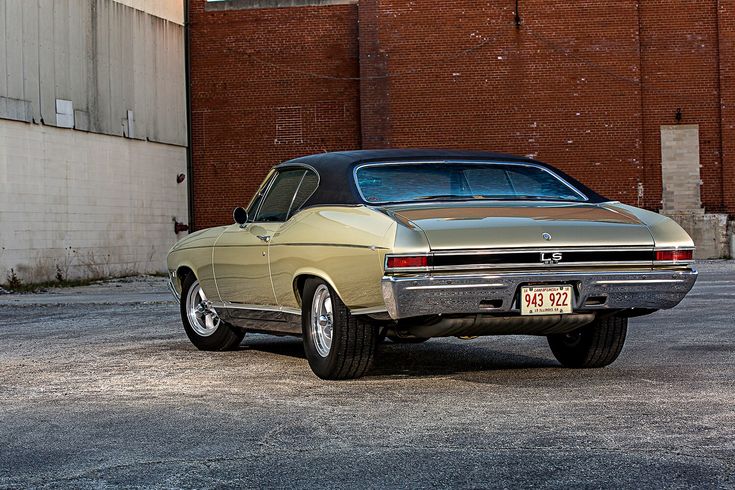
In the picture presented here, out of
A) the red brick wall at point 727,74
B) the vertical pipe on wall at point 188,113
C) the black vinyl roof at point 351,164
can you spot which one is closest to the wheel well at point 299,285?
the black vinyl roof at point 351,164

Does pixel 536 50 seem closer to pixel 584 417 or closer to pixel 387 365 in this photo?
pixel 387 365

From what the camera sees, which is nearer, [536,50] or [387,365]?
[387,365]

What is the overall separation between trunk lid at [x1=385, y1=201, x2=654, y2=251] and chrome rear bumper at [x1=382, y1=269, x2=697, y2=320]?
189mm

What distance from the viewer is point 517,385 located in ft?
25.2

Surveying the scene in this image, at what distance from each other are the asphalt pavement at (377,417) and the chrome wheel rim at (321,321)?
0.24m

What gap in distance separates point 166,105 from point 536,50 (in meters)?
9.80

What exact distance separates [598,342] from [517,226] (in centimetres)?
149

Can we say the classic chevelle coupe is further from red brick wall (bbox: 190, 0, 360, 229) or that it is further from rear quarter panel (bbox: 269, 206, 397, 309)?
red brick wall (bbox: 190, 0, 360, 229)

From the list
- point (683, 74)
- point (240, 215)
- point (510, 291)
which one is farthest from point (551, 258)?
point (683, 74)

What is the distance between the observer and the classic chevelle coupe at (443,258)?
23.6 feet

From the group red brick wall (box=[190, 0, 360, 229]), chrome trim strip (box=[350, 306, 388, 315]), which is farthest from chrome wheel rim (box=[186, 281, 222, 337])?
red brick wall (box=[190, 0, 360, 229])

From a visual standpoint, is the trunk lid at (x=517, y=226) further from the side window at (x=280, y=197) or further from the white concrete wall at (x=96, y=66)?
the white concrete wall at (x=96, y=66)

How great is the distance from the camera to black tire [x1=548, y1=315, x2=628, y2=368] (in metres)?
8.45

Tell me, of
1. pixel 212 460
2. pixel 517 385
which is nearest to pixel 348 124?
pixel 517 385
